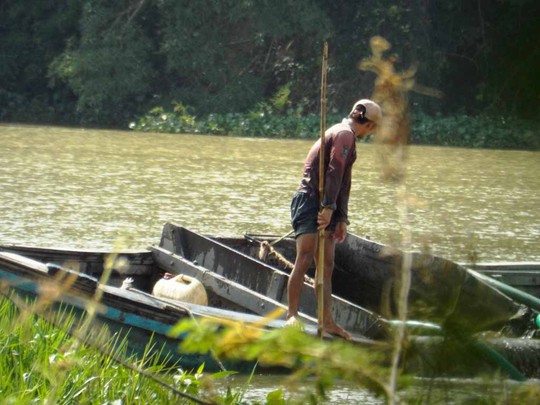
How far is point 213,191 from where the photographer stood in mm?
16781

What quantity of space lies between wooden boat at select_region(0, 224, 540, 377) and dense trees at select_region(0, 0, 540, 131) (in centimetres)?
2280

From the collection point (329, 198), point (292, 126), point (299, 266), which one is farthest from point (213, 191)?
point (292, 126)

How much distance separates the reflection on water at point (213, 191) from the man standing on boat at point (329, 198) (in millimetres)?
2352

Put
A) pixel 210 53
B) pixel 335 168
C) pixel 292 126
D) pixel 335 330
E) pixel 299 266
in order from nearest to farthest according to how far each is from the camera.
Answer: pixel 335 168 < pixel 335 330 < pixel 299 266 < pixel 292 126 < pixel 210 53

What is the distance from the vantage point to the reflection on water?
42.1 ft

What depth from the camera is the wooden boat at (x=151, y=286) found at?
6332mm

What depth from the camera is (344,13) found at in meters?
33.6

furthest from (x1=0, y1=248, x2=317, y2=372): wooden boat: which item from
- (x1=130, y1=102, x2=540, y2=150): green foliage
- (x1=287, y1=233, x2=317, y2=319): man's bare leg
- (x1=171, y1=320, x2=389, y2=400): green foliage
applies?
(x1=130, y1=102, x2=540, y2=150): green foliage

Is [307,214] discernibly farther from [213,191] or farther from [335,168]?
[213,191]

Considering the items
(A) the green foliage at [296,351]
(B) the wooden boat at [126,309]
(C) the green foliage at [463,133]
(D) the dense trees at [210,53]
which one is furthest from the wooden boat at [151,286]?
(D) the dense trees at [210,53]

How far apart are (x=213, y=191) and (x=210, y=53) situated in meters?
17.1

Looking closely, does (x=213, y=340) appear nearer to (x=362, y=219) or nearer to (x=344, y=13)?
(x=362, y=219)

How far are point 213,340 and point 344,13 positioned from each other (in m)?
32.0

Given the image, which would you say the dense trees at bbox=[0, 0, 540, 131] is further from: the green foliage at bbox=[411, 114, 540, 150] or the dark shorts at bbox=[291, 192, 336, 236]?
the dark shorts at bbox=[291, 192, 336, 236]
